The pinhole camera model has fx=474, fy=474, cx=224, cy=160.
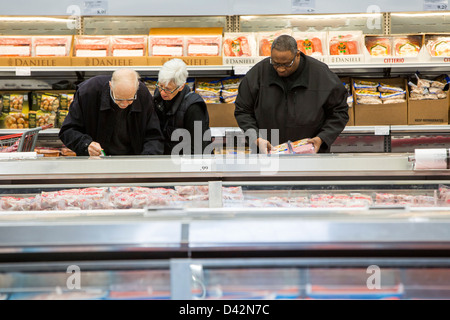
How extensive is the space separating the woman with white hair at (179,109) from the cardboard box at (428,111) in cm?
206

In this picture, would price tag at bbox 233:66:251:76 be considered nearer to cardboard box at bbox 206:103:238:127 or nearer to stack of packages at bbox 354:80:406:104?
cardboard box at bbox 206:103:238:127

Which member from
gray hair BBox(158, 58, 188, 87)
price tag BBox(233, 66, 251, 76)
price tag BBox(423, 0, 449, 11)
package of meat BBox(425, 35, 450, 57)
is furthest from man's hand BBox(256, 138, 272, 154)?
price tag BBox(423, 0, 449, 11)

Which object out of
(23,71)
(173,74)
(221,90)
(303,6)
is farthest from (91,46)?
(303,6)

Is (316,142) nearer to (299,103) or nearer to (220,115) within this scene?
(299,103)

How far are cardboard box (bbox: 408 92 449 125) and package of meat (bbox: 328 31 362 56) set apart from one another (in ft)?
2.37

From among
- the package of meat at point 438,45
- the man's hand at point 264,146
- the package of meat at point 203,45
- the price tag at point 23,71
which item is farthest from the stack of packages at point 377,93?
the price tag at point 23,71

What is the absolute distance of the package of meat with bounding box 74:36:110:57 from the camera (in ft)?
14.7

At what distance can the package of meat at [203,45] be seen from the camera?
14.7ft

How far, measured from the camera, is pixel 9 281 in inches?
42.8

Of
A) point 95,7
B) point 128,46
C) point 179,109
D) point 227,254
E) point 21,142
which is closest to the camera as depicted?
point 227,254

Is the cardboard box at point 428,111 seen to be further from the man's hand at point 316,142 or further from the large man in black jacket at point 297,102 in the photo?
the man's hand at point 316,142

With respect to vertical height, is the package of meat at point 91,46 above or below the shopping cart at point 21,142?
above

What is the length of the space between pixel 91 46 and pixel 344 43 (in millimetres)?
2417

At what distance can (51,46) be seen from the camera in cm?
452
